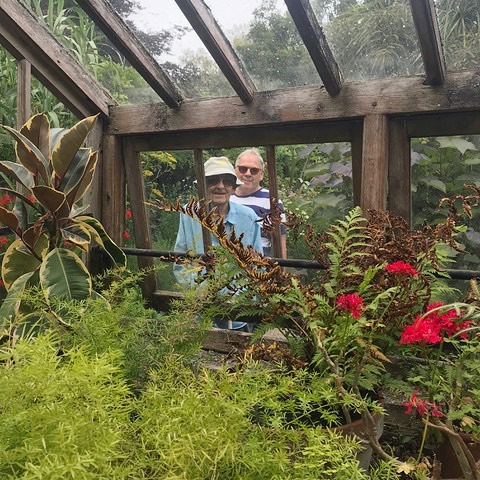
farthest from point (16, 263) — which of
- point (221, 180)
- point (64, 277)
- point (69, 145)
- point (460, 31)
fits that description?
point (460, 31)

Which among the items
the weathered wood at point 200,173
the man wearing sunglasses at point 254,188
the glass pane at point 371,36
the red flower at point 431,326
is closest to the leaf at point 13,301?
the weathered wood at point 200,173

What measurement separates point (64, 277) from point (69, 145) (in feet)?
1.77

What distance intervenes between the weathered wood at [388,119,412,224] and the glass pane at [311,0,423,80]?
232 millimetres

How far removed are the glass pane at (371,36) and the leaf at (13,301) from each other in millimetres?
1446

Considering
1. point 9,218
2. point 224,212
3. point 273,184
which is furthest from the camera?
point 224,212

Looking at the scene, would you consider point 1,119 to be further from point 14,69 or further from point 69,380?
point 69,380

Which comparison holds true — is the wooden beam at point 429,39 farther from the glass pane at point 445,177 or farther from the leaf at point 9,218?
the leaf at point 9,218

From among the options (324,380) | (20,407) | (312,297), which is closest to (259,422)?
(324,380)

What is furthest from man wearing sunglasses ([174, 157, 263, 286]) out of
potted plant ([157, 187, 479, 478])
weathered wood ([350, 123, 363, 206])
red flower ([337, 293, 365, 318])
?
red flower ([337, 293, 365, 318])

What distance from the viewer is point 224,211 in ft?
8.05

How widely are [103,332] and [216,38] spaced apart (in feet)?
4.06

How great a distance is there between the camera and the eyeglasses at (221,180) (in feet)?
8.04

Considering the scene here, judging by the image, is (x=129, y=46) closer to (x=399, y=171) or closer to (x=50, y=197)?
(x=50, y=197)

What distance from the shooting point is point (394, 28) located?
1.70 metres
